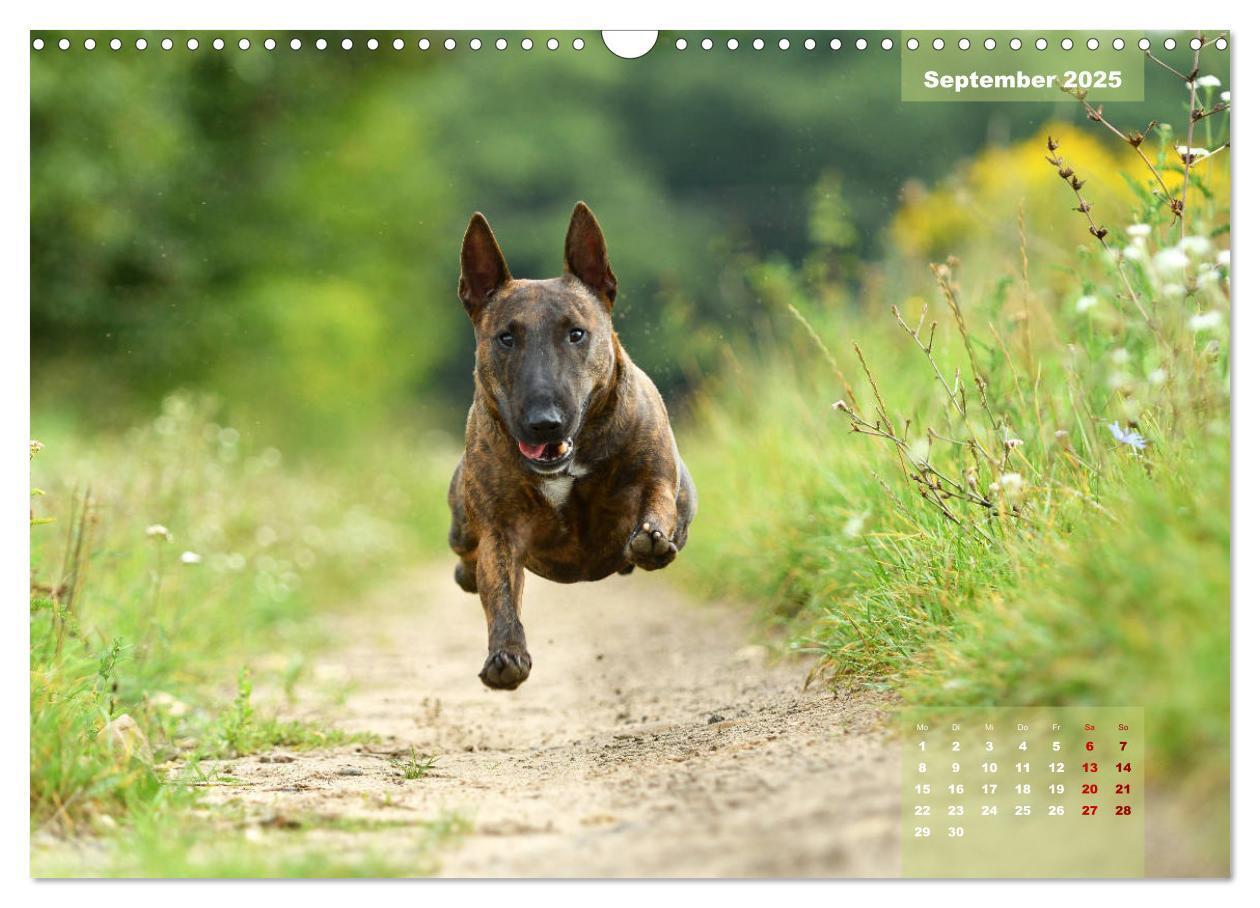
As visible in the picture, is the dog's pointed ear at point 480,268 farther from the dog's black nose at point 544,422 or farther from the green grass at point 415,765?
the green grass at point 415,765

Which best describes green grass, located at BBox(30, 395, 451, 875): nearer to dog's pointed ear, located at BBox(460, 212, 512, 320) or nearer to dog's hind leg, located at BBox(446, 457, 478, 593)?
dog's hind leg, located at BBox(446, 457, 478, 593)

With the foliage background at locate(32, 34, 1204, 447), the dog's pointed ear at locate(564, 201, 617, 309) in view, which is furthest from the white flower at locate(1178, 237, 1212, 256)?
the dog's pointed ear at locate(564, 201, 617, 309)

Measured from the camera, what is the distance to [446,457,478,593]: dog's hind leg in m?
5.39

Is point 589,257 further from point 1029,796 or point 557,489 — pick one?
point 1029,796

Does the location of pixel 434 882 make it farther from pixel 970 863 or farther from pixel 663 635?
pixel 663 635

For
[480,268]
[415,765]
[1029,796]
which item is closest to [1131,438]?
[1029,796]

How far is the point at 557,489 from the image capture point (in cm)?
446

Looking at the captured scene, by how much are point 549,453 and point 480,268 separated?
78 centimetres

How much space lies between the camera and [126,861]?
3021 mm

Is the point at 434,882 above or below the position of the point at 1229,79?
below

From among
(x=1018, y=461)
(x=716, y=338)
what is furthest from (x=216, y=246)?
(x=1018, y=461)

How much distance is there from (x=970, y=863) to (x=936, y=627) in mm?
1013

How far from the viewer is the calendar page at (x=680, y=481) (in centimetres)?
292

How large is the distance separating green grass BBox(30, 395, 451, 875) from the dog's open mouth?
1336mm
